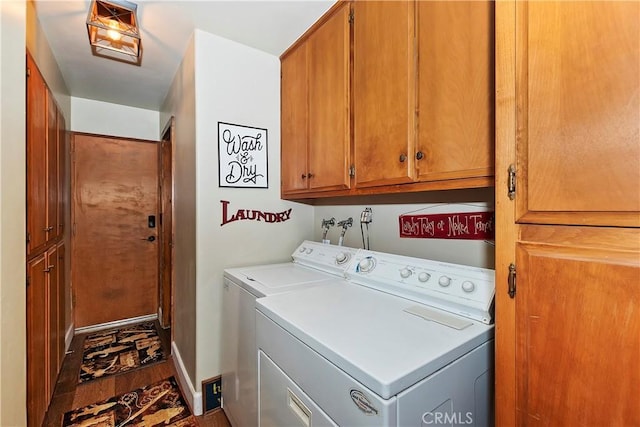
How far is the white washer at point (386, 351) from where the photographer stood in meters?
0.74

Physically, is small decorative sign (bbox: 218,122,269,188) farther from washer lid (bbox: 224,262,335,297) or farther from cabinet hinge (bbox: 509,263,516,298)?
cabinet hinge (bbox: 509,263,516,298)

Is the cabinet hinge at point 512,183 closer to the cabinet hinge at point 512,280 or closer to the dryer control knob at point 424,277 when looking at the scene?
the cabinet hinge at point 512,280

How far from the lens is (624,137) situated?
1.91 feet

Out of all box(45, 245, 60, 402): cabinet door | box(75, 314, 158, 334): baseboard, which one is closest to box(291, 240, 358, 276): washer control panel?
box(45, 245, 60, 402): cabinet door

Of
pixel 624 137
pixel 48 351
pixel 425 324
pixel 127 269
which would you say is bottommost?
pixel 48 351

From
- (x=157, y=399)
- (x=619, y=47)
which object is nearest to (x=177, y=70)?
(x=157, y=399)

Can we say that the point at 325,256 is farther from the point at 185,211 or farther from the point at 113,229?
the point at 113,229


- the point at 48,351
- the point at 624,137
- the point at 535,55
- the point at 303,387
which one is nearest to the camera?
the point at 624,137

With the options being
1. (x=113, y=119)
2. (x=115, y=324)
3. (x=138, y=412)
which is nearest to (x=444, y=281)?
(x=138, y=412)

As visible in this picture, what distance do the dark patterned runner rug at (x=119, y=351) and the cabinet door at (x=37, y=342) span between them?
22.0 inches

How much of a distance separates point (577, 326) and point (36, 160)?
7.37 ft

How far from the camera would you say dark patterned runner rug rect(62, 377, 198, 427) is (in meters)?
1.75

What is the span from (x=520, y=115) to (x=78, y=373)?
3.13m

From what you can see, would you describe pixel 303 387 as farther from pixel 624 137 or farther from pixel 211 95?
pixel 211 95
